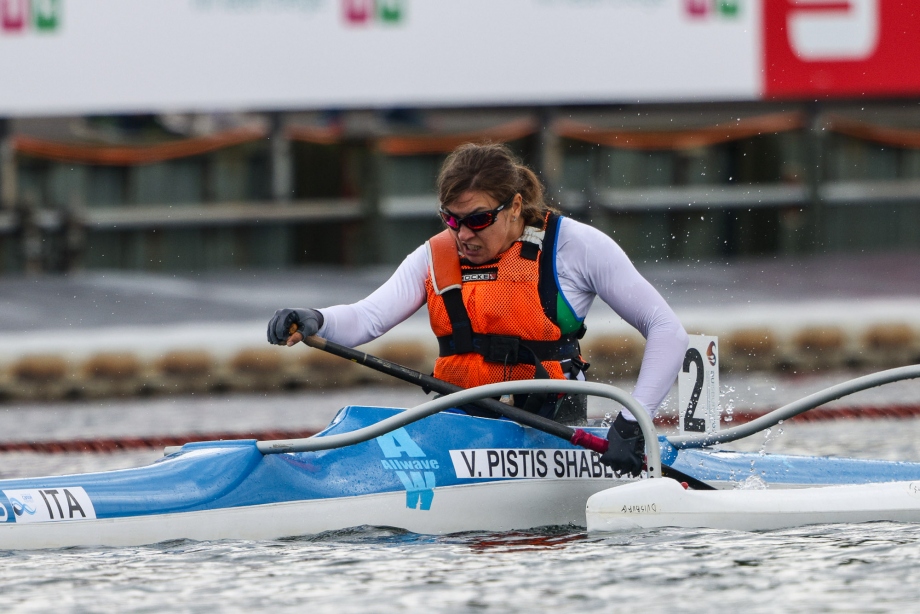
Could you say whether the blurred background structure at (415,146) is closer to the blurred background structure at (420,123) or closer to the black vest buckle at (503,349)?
the blurred background structure at (420,123)

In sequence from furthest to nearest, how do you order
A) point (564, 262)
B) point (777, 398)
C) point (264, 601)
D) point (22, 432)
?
point (777, 398)
point (22, 432)
point (564, 262)
point (264, 601)

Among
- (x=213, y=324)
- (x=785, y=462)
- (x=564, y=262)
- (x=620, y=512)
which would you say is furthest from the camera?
(x=213, y=324)

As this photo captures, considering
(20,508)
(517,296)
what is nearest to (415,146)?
(517,296)

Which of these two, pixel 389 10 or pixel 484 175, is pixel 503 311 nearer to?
pixel 484 175

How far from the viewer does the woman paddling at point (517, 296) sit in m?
4.95

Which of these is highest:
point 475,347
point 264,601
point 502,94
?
point 502,94

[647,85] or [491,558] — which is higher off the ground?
[647,85]

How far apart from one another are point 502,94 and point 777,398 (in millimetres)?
4047

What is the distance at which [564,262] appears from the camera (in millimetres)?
5090

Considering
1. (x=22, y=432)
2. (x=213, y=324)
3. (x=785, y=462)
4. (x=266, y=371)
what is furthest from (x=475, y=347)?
(x=213, y=324)

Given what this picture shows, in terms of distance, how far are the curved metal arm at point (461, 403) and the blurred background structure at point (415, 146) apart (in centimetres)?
534

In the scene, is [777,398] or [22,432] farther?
[777,398]

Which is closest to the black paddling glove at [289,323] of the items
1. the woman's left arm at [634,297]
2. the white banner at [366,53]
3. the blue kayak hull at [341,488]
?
the blue kayak hull at [341,488]

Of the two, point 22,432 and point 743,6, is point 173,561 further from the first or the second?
Answer: point 743,6
